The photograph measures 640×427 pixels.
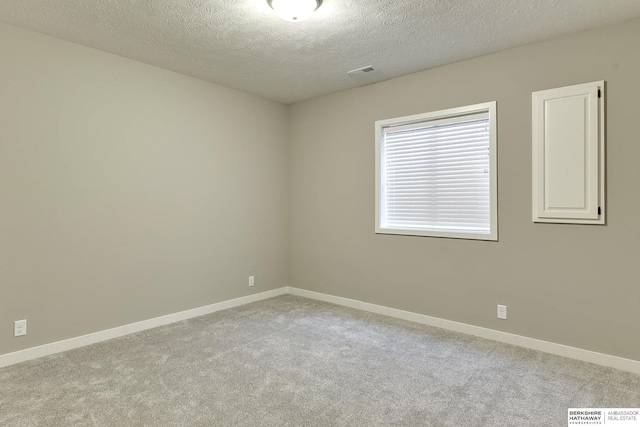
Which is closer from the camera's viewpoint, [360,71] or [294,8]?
[294,8]

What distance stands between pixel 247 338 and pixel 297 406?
4.14ft

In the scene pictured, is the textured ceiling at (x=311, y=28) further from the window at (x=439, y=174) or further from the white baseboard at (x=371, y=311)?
the white baseboard at (x=371, y=311)

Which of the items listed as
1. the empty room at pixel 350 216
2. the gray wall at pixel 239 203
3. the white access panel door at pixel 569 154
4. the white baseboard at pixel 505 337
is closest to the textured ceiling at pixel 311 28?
the empty room at pixel 350 216

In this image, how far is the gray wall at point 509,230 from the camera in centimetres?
272

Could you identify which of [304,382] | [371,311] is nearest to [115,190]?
[304,382]

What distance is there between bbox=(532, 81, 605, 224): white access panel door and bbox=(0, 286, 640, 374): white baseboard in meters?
1.06

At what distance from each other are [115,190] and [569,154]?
3.99m

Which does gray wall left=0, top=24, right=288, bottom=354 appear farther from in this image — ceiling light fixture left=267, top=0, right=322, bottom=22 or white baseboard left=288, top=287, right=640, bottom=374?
ceiling light fixture left=267, top=0, right=322, bottom=22

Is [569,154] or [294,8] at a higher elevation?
[294,8]

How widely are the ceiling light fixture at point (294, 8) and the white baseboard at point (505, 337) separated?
304 centimetres

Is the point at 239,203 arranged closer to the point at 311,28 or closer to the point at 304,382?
the point at 311,28

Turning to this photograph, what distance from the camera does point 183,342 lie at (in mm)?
3240

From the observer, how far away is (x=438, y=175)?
377cm

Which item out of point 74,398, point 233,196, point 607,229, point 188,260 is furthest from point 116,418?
point 607,229
